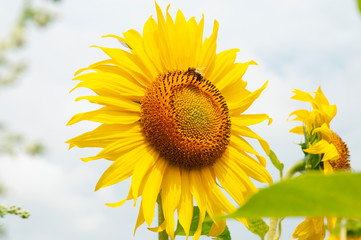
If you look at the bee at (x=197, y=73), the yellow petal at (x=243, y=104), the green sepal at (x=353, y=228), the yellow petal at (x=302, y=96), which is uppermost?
the yellow petal at (x=302, y=96)

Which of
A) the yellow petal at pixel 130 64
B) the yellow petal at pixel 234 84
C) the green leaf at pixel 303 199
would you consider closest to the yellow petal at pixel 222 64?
the yellow petal at pixel 234 84

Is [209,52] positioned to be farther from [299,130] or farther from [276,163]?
[299,130]

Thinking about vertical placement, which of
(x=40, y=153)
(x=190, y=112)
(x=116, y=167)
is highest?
(x=40, y=153)

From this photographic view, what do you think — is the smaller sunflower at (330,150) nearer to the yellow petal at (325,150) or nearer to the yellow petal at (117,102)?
the yellow petal at (325,150)

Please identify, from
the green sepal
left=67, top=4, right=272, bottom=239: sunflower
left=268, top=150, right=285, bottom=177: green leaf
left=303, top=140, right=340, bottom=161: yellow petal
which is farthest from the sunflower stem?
the green sepal

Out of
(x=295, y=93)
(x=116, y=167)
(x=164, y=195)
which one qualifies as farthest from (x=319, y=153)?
(x=116, y=167)

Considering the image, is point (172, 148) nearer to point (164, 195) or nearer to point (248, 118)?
point (164, 195)
